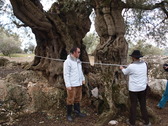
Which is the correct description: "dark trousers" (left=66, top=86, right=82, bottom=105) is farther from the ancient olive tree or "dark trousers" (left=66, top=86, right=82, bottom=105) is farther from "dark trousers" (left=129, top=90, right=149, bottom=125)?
"dark trousers" (left=129, top=90, right=149, bottom=125)

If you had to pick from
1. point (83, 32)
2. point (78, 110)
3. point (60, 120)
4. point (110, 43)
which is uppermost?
point (83, 32)

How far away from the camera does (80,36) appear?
26.5 feet

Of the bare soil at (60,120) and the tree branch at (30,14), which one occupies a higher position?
the tree branch at (30,14)

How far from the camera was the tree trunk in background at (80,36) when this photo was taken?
5934 mm

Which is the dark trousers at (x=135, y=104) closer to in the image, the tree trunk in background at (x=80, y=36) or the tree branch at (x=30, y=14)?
the tree trunk in background at (x=80, y=36)

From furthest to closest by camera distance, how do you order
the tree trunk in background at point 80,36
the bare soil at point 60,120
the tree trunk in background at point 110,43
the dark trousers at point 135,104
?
the tree trunk in background at point 110,43 < the tree trunk in background at point 80,36 < the bare soil at point 60,120 < the dark trousers at point 135,104

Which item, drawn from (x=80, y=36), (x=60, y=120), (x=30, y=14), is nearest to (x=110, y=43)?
(x=80, y=36)

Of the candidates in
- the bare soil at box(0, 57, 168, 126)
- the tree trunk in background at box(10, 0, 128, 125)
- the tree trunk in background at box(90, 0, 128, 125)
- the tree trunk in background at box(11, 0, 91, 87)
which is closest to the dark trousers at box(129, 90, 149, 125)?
the bare soil at box(0, 57, 168, 126)

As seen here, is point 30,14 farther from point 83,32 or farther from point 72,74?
point 83,32

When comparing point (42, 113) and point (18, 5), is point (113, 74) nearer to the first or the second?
point (42, 113)

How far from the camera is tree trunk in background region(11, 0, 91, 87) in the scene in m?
7.04

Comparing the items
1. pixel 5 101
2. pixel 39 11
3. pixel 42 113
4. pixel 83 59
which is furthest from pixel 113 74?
pixel 5 101

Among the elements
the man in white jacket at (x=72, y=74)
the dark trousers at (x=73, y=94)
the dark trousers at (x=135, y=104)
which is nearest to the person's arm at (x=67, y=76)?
the man in white jacket at (x=72, y=74)

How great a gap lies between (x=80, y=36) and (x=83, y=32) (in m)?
0.26
